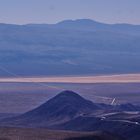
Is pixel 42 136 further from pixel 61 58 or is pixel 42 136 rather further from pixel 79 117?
pixel 61 58

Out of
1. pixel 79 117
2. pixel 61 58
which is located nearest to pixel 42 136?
pixel 79 117

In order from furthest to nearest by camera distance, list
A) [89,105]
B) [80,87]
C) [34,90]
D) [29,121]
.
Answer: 1. [80,87]
2. [34,90]
3. [89,105]
4. [29,121]

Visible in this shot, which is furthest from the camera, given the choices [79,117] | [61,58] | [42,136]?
[61,58]

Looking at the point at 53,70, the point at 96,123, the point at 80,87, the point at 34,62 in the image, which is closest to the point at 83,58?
the point at 34,62

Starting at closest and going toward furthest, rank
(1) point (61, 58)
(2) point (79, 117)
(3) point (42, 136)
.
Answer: (3) point (42, 136) → (2) point (79, 117) → (1) point (61, 58)

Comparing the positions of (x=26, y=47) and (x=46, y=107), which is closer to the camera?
(x=46, y=107)

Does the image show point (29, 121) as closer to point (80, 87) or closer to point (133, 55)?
point (80, 87)

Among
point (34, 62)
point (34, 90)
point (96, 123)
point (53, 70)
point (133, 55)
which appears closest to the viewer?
point (96, 123)

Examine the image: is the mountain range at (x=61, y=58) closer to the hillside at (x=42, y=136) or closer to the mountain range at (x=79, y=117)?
the mountain range at (x=79, y=117)

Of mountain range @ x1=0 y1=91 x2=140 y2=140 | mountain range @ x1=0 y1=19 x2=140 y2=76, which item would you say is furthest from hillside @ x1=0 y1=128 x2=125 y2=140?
mountain range @ x1=0 y1=19 x2=140 y2=76
